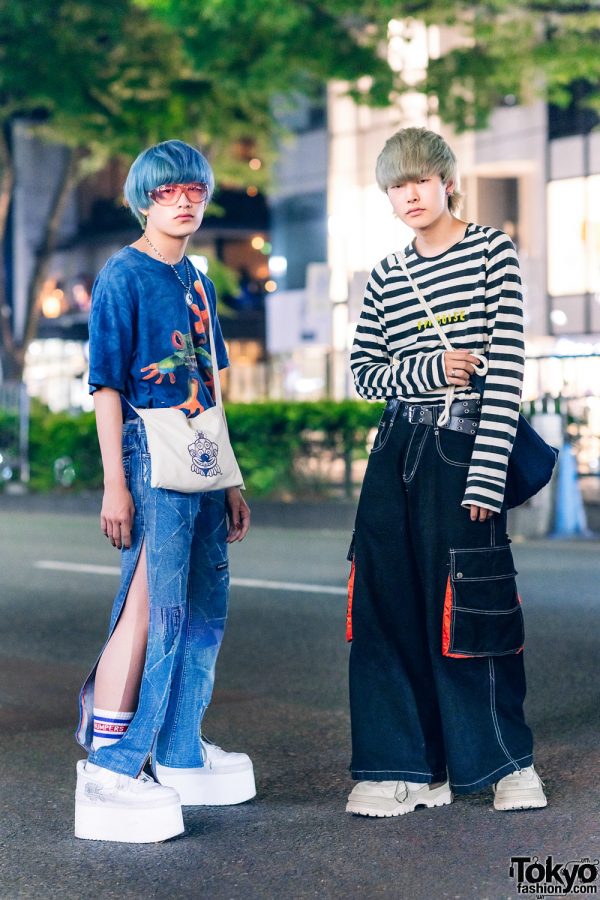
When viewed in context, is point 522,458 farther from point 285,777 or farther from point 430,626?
point 285,777

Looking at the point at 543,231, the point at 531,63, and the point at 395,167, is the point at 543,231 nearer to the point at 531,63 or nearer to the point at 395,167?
the point at 531,63

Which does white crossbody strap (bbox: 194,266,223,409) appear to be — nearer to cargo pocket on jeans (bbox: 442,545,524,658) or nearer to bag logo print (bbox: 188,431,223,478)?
bag logo print (bbox: 188,431,223,478)

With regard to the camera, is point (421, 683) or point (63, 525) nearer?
point (421, 683)

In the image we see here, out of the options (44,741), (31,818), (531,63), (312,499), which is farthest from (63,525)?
(31,818)

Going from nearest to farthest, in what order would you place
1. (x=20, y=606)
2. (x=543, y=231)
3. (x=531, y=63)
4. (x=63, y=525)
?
(x=20, y=606), (x=63, y=525), (x=531, y=63), (x=543, y=231)

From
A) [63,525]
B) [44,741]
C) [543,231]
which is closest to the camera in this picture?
[44,741]

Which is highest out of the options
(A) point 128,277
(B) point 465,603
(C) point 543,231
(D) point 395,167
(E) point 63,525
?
(C) point 543,231

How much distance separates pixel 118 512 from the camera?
386 cm

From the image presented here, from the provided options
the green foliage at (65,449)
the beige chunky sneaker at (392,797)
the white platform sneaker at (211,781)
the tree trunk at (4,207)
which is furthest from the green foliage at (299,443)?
the beige chunky sneaker at (392,797)

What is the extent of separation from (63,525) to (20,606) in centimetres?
703

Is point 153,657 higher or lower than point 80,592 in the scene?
higher

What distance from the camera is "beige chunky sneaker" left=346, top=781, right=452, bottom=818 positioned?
13.2 feet

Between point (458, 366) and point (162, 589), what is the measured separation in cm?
106

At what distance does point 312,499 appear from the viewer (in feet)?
53.0
